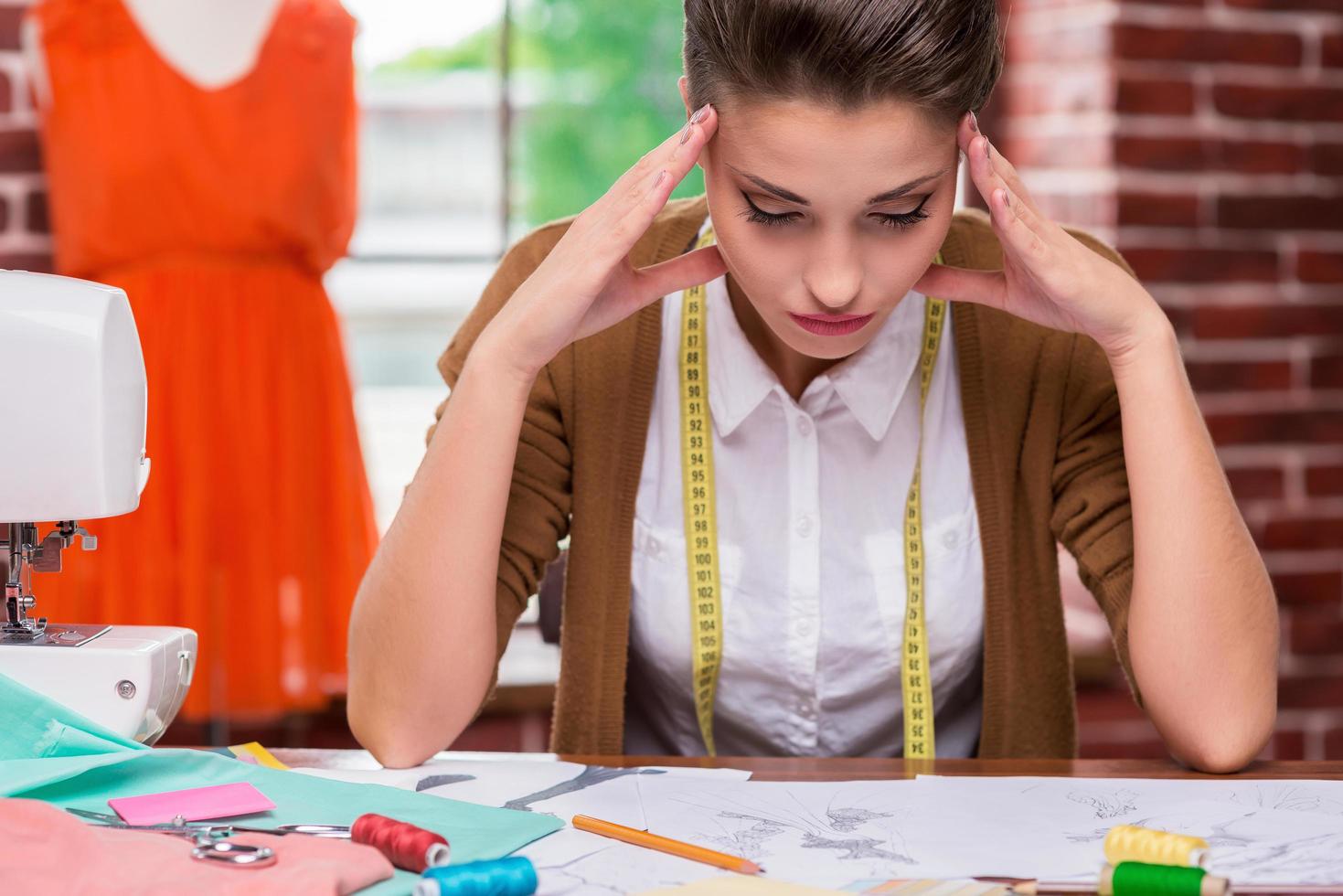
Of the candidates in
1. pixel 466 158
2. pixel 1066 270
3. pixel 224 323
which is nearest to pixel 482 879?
pixel 1066 270

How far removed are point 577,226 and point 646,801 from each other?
0.55m

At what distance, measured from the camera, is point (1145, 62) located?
2451mm

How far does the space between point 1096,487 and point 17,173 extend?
1.66 m

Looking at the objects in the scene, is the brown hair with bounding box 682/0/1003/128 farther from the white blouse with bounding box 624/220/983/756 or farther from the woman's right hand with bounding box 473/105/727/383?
the white blouse with bounding box 624/220/983/756

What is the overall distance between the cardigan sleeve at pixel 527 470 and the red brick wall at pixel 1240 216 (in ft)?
4.12

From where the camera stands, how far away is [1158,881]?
92 centimetres

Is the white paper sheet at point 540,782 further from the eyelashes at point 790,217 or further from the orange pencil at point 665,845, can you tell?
the eyelashes at point 790,217

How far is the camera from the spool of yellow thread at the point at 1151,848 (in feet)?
3.11

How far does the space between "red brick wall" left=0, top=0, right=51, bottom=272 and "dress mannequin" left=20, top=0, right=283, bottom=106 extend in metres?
0.08

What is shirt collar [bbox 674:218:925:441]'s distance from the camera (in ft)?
5.08

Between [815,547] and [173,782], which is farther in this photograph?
[815,547]

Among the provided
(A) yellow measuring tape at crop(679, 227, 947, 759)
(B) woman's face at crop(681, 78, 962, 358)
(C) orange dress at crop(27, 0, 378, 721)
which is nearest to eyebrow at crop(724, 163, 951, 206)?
(B) woman's face at crop(681, 78, 962, 358)

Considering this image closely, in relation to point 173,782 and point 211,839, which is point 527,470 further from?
point 211,839

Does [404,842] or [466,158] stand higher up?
[466,158]
